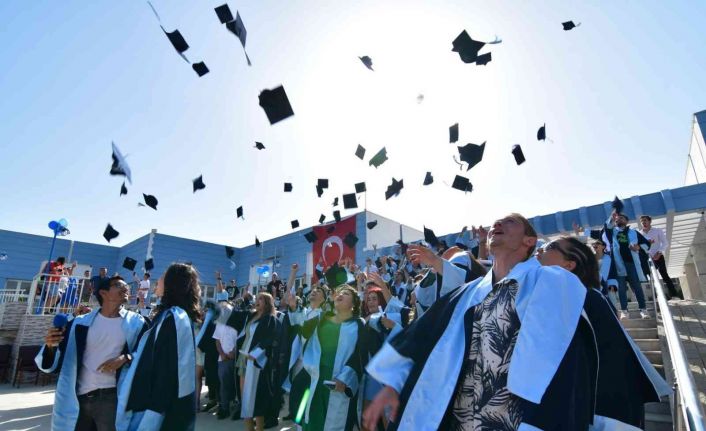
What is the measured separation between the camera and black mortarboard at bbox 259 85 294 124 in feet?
17.0

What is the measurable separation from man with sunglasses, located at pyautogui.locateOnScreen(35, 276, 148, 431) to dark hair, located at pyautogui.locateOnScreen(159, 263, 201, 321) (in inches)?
15.0

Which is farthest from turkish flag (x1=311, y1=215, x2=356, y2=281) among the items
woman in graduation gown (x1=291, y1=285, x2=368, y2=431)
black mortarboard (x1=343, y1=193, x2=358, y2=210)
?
woman in graduation gown (x1=291, y1=285, x2=368, y2=431)

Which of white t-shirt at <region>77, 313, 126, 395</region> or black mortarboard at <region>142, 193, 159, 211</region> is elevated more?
black mortarboard at <region>142, 193, 159, 211</region>

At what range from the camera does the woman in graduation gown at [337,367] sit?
158 inches

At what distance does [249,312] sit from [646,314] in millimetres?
6417

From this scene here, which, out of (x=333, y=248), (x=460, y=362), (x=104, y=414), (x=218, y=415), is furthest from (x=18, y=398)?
(x=333, y=248)

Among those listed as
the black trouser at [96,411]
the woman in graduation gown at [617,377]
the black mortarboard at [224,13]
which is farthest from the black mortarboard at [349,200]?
the woman in graduation gown at [617,377]

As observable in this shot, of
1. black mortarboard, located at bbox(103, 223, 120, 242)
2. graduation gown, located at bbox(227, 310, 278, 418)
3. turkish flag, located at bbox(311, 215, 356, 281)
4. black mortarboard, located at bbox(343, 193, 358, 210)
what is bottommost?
graduation gown, located at bbox(227, 310, 278, 418)

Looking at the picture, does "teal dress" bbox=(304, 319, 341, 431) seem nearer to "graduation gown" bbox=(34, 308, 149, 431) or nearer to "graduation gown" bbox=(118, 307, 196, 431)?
"graduation gown" bbox=(118, 307, 196, 431)

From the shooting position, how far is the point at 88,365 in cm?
307

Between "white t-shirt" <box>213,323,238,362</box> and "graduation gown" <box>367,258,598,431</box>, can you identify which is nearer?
"graduation gown" <box>367,258,598,431</box>

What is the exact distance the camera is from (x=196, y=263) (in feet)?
91.5

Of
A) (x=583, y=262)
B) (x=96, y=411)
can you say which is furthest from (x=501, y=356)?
(x=96, y=411)

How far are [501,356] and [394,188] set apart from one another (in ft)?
22.9
